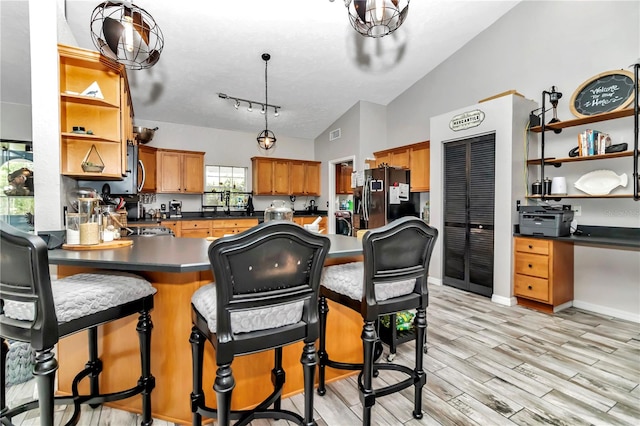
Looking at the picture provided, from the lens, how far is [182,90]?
17.2ft

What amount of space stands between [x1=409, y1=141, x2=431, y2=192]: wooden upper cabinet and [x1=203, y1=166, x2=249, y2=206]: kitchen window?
371 centimetres

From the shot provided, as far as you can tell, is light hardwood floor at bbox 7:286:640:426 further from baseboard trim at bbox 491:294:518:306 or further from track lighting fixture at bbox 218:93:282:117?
track lighting fixture at bbox 218:93:282:117

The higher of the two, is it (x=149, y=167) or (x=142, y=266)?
(x=149, y=167)

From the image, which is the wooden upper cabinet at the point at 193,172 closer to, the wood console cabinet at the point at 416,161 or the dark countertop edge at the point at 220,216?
the dark countertop edge at the point at 220,216

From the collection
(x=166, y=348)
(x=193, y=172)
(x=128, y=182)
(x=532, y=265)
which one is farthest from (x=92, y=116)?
(x=532, y=265)

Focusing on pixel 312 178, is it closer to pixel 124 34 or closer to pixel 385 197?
pixel 385 197

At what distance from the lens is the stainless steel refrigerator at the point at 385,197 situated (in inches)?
203

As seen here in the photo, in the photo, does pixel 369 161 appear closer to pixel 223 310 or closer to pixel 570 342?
pixel 570 342

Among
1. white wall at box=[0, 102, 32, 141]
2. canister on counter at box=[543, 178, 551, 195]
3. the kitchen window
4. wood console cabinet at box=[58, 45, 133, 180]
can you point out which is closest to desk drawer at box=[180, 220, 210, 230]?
the kitchen window

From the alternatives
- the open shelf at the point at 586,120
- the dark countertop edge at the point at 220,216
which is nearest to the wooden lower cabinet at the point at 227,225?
the dark countertop edge at the point at 220,216

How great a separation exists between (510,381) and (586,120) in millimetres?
2979

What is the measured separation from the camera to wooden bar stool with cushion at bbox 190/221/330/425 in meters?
1.11

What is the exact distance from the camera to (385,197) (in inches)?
203

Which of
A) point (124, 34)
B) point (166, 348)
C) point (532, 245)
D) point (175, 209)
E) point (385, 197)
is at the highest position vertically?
point (124, 34)
